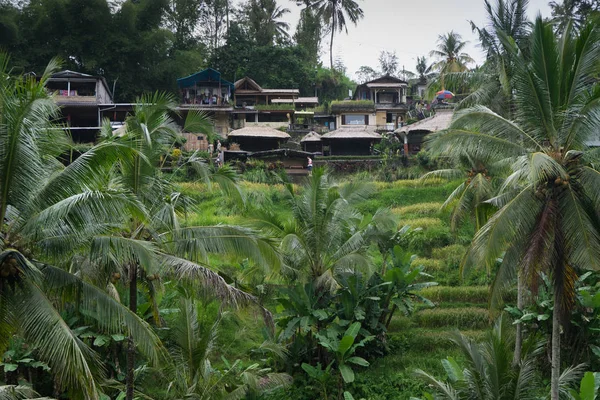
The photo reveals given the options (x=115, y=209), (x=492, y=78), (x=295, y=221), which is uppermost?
(x=492, y=78)

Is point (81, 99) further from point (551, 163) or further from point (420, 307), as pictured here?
point (551, 163)

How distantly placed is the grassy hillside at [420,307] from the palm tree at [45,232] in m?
3.88

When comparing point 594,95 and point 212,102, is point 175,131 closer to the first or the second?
point 594,95

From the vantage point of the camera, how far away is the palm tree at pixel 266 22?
58.4m

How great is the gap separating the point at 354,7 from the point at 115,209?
49458 millimetres

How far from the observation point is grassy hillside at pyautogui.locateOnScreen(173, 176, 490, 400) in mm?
19625

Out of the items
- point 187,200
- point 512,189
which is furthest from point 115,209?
point 512,189

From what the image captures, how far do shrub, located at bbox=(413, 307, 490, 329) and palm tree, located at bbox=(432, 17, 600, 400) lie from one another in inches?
366

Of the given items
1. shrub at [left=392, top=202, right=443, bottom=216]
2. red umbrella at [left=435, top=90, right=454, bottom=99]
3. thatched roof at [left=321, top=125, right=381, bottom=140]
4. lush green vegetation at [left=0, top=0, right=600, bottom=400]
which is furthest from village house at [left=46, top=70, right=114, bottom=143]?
red umbrella at [left=435, top=90, right=454, bottom=99]

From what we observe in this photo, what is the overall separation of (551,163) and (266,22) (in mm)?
49883

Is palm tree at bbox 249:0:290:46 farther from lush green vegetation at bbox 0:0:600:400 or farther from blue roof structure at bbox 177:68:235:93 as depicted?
lush green vegetation at bbox 0:0:600:400

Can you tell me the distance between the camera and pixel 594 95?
12.4 m

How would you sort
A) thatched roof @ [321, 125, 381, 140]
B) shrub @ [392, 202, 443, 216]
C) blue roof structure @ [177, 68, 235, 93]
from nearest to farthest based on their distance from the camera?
shrub @ [392, 202, 443, 216] < thatched roof @ [321, 125, 381, 140] < blue roof structure @ [177, 68, 235, 93]

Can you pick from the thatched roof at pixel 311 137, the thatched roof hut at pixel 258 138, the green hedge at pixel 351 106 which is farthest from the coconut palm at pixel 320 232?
the green hedge at pixel 351 106
